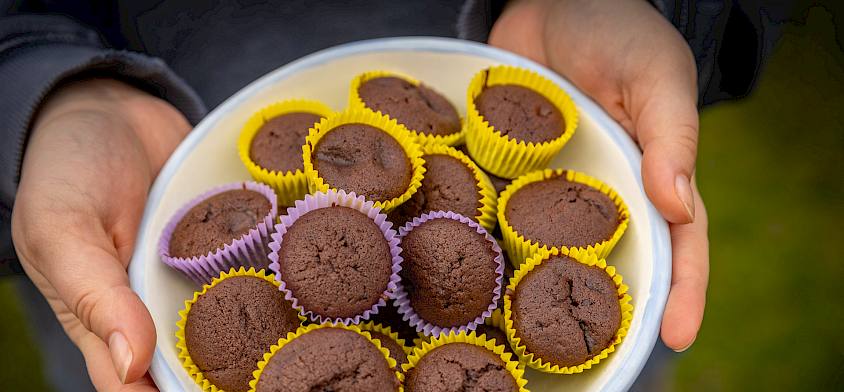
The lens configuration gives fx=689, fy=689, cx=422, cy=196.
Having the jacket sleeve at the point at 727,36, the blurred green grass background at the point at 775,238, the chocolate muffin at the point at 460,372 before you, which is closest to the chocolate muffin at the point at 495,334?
the chocolate muffin at the point at 460,372

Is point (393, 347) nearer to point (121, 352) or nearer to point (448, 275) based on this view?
point (448, 275)

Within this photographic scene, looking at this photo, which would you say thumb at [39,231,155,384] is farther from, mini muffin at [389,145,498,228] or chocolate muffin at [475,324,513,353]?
chocolate muffin at [475,324,513,353]

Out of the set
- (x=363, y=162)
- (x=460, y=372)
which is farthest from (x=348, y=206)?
(x=460, y=372)

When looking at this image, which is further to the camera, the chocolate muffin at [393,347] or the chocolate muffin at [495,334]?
the chocolate muffin at [495,334]

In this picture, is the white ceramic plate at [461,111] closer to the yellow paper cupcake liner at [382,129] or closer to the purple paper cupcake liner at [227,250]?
the purple paper cupcake liner at [227,250]

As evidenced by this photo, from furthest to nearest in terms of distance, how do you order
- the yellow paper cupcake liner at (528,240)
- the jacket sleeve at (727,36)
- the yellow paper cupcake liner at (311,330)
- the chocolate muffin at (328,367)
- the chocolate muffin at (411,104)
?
the jacket sleeve at (727,36) → the chocolate muffin at (411,104) → the yellow paper cupcake liner at (528,240) → the yellow paper cupcake liner at (311,330) → the chocolate muffin at (328,367)

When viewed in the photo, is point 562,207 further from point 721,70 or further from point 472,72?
point 721,70

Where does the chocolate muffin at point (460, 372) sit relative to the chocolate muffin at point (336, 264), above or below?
below
